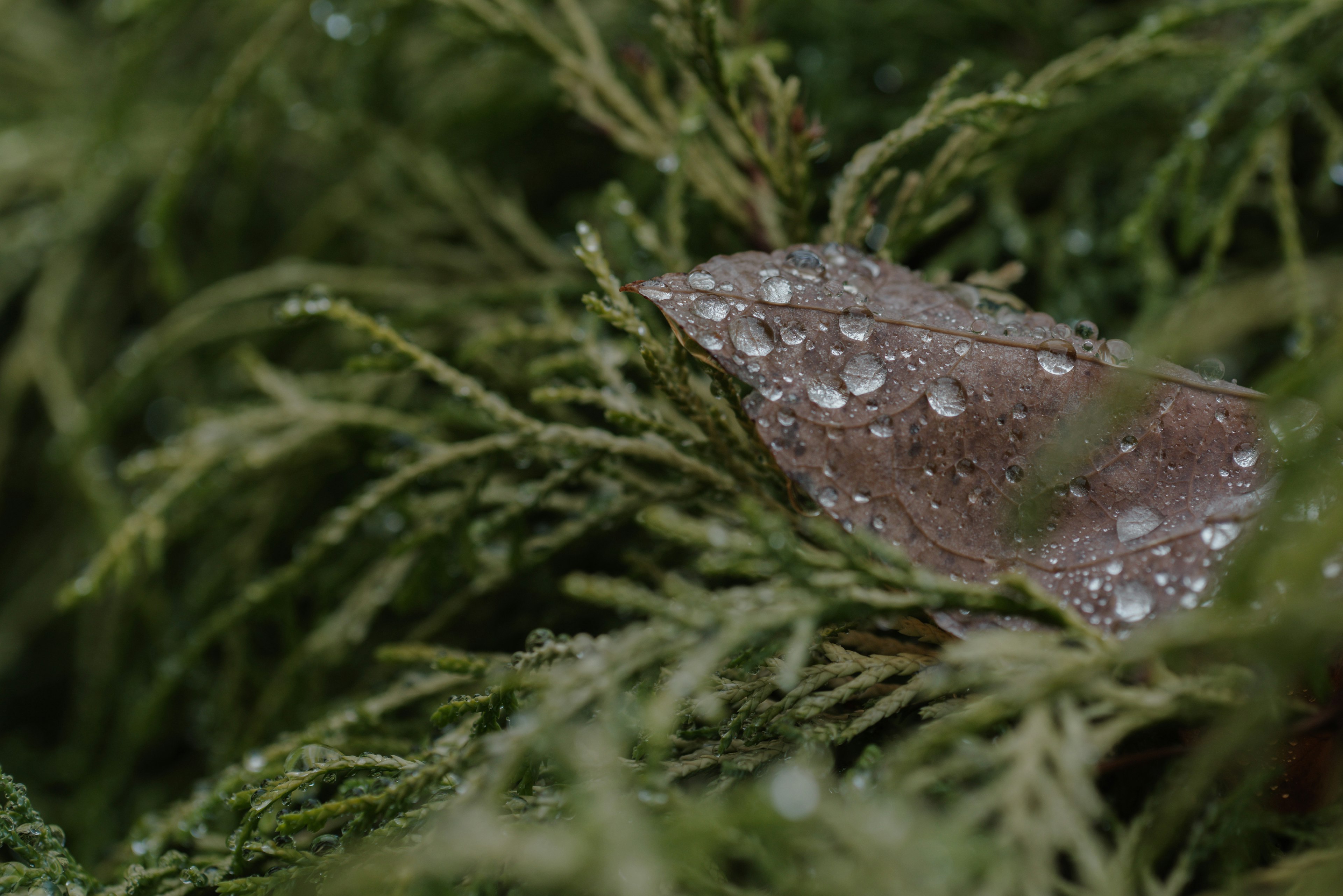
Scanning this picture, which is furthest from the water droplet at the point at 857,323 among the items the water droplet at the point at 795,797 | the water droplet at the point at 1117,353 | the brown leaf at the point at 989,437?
the water droplet at the point at 795,797

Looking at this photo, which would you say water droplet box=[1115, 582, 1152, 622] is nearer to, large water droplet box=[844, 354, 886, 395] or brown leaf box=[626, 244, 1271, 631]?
brown leaf box=[626, 244, 1271, 631]

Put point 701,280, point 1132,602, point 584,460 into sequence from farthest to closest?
point 584,460 < point 701,280 < point 1132,602

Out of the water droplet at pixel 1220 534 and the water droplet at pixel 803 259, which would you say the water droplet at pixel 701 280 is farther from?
the water droplet at pixel 1220 534

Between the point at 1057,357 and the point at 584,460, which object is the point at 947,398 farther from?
the point at 584,460

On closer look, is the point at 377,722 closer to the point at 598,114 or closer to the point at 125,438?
the point at 598,114

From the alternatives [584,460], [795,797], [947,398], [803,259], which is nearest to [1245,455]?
[947,398]
